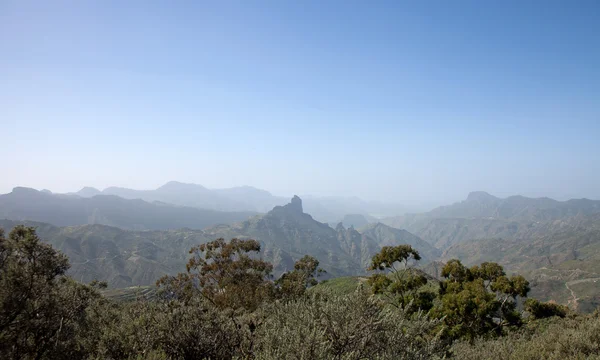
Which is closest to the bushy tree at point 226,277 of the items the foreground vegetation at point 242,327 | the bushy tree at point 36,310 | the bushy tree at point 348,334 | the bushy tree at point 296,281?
the bushy tree at point 296,281

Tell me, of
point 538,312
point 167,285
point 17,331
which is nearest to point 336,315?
point 17,331

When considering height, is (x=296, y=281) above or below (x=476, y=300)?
below

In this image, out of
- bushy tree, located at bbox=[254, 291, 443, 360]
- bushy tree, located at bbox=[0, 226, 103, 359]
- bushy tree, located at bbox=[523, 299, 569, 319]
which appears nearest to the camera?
bushy tree, located at bbox=[254, 291, 443, 360]

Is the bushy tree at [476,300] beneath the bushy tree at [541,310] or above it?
above

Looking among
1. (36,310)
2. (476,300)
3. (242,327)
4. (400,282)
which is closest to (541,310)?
(476,300)

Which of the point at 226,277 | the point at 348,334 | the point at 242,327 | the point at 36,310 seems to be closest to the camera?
the point at 348,334

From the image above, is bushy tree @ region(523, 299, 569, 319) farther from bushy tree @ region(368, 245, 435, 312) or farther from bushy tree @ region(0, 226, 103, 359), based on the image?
bushy tree @ region(0, 226, 103, 359)

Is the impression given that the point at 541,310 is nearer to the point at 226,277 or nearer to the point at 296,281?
the point at 296,281

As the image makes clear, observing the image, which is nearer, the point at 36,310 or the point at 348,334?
the point at 348,334

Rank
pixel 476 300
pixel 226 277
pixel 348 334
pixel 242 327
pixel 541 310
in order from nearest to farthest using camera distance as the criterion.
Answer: pixel 348 334 → pixel 242 327 → pixel 476 300 → pixel 541 310 → pixel 226 277

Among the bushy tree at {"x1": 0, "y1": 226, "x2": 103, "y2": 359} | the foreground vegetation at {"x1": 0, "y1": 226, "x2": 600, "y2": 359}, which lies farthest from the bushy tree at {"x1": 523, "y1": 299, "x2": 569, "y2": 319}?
the bushy tree at {"x1": 0, "y1": 226, "x2": 103, "y2": 359}

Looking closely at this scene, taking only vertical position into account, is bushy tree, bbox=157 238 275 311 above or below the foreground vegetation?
below

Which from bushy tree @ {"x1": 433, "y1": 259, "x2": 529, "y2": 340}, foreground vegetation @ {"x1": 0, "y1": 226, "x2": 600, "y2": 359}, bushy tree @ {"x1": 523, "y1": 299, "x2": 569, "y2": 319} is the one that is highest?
foreground vegetation @ {"x1": 0, "y1": 226, "x2": 600, "y2": 359}

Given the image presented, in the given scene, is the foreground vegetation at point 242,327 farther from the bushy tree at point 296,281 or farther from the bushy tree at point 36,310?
the bushy tree at point 296,281
